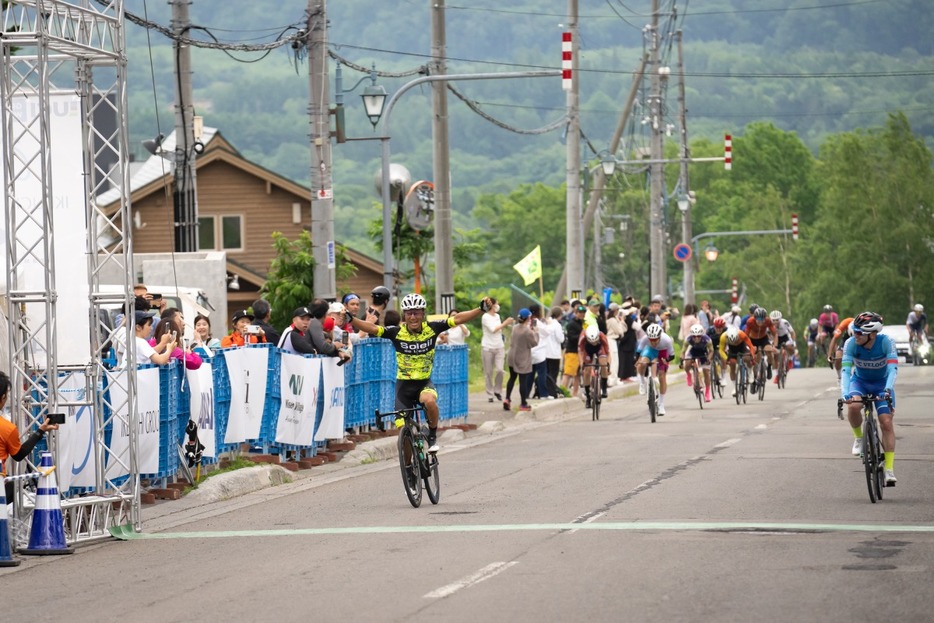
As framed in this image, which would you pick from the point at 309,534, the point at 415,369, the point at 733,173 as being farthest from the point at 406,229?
the point at 733,173

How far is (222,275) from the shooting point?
31.9 metres

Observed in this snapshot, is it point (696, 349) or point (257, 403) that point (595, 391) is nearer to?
point (696, 349)

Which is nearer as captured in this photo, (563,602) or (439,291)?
(563,602)

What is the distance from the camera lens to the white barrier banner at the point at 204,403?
52.3ft

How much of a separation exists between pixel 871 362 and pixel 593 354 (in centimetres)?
1367

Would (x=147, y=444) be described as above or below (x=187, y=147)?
below

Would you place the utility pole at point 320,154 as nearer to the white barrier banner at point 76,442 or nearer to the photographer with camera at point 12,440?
the white barrier banner at point 76,442

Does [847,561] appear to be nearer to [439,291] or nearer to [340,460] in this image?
[340,460]

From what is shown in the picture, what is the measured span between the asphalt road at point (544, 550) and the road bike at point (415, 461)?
191mm

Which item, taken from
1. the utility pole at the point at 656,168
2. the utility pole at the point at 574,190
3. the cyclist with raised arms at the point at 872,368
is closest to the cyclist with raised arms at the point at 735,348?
the utility pole at the point at 574,190

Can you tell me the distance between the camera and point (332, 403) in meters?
19.6

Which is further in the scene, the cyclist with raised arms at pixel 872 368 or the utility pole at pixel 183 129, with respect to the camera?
the utility pole at pixel 183 129

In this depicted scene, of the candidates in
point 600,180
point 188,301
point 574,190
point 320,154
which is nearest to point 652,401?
point 320,154

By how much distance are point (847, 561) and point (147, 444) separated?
7235 millimetres
